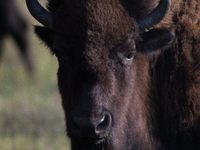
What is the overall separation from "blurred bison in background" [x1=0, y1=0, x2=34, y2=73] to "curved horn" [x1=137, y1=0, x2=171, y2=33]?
263 inches

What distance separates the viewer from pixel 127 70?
4383 millimetres

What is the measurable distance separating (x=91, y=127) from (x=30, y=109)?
468 centimetres

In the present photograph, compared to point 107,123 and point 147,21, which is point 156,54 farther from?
point 107,123

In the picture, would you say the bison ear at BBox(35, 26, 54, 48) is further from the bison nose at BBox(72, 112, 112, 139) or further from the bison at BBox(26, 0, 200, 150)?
the bison nose at BBox(72, 112, 112, 139)

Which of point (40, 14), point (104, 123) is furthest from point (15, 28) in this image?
point (104, 123)

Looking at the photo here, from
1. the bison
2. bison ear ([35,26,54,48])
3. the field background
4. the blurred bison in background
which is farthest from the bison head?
the blurred bison in background

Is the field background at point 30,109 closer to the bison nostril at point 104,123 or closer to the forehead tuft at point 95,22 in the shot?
the forehead tuft at point 95,22

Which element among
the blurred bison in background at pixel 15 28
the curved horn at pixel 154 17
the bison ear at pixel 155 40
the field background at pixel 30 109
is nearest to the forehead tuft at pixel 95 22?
the curved horn at pixel 154 17

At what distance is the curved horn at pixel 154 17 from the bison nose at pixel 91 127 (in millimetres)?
1137

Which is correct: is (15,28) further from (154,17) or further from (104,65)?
(104,65)

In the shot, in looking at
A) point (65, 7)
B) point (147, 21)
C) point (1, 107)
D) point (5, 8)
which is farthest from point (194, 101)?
point (5, 8)

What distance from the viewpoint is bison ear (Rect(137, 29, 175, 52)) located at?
177 inches

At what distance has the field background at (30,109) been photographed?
6902 millimetres

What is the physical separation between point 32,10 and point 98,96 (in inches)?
56.3
